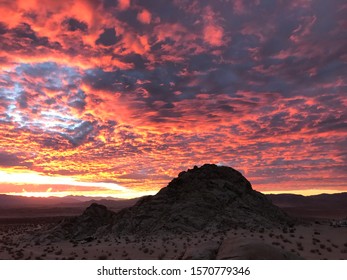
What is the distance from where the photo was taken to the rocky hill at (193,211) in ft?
104

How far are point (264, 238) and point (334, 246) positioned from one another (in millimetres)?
4942

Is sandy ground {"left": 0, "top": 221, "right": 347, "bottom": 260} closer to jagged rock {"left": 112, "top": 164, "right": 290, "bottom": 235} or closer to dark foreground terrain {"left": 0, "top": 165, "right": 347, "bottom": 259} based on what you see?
dark foreground terrain {"left": 0, "top": 165, "right": 347, "bottom": 259}

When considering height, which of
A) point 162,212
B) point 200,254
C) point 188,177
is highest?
point 188,177

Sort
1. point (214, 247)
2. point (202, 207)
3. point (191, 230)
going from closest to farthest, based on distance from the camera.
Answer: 1. point (214, 247)
2. point (191, 230)
3. point (202, 207)

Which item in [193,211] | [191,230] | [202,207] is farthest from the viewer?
[202,207]

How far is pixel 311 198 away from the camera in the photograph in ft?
554

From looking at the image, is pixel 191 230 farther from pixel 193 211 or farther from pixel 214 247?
pixel 214 247

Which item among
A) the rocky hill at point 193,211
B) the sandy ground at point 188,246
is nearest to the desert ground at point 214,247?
the sandy ground at point 188,246

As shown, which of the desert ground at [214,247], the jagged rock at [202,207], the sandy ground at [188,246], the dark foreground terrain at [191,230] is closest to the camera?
the desert ground at [214,247]

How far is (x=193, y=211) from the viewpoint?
3325cm

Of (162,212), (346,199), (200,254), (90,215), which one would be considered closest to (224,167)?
(162,212)

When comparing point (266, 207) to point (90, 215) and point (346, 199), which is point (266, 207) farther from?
point (346, 199)

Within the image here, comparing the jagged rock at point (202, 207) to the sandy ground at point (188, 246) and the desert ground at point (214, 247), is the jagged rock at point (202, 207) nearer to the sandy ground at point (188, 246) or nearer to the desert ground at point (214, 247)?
the desert ground at point (214, 247)

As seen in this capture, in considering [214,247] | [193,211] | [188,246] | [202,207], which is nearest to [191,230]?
[193,211]
